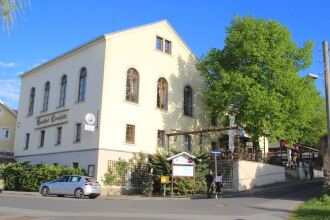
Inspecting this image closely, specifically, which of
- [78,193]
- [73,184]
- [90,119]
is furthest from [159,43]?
[78,193]

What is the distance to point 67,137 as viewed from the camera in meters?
36.4

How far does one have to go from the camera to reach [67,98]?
123ft

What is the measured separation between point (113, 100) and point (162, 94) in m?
5.84

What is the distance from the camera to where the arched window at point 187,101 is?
40.3 meters

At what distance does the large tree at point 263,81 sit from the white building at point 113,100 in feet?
12.2

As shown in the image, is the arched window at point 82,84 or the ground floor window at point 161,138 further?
the ground floor window at point 161,138

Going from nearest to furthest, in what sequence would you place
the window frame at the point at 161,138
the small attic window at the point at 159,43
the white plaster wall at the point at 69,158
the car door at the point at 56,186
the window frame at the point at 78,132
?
the car door at the point at 56,186 → the white plaster wall at the point at 69,158 → the window frame at the point at 78,132 → the window frame at the point at 161,138 → the small attic window at the point at 159,43

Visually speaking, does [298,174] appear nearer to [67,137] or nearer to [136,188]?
[136,188]

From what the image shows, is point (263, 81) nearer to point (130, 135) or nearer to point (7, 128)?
point (130, 135)

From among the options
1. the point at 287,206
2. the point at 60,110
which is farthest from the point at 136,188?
the point at 287,206

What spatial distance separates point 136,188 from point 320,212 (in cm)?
1961

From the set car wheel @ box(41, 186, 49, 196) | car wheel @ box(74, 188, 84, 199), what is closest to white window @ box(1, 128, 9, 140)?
car wheel @ box(41, 186, 49, 196)

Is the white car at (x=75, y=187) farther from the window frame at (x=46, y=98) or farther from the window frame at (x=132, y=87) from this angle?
the window frame at (x=46, y=98)

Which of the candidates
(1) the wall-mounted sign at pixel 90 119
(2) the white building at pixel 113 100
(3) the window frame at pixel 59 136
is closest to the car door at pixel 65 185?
(2) the white building at pixel 113 100
